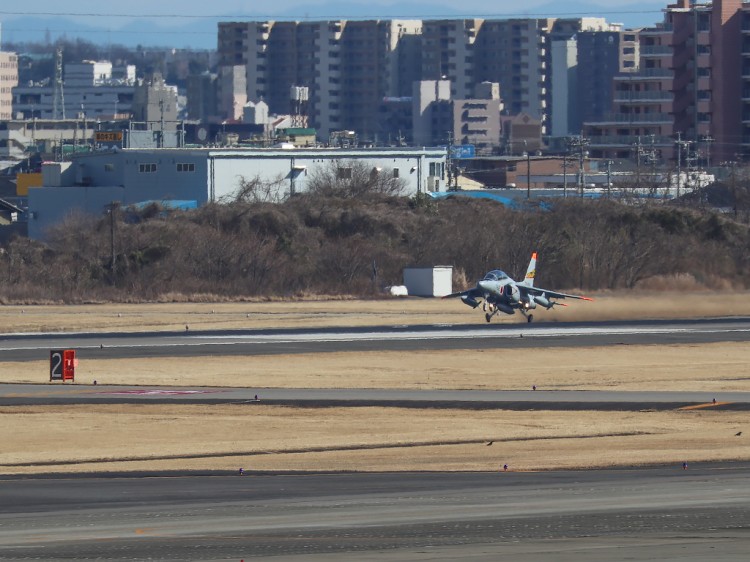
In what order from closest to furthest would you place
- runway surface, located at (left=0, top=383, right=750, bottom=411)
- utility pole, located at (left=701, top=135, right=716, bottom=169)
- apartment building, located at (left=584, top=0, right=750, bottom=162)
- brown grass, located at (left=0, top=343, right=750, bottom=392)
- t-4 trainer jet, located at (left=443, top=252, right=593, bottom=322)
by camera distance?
1. runway surface, located at (left=0, top=383, right=750, bottom=411)
2. brown grass, located at (left=0, top=343, right=750, bottom=392)
3. t-4 trainer jet, located at (left=443, top=252, right=593, bottom=322)
4. apartment building, located at (left=584, top=0, right=750, bottom=162)
5. utility pole, located at (left=701, top=135, right=716, bottom=169)

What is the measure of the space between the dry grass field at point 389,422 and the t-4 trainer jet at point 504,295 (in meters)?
10.3

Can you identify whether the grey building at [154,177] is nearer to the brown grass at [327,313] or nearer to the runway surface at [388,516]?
the brown grass at [327,313]

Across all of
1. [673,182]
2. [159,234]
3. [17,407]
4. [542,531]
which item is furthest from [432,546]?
[673,182]

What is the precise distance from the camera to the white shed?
3504 inches

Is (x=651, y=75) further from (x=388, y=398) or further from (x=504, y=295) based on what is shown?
(x=388, y=398)

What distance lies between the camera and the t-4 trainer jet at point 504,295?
70.1m

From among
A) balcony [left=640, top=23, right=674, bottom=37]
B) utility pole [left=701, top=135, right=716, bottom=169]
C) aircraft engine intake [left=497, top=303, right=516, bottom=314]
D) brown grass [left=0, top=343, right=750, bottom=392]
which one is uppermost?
balcony [left=640, top=23, right=674, bottom=37]

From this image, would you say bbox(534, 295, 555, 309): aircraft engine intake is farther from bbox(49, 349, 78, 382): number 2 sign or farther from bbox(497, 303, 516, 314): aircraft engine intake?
bbox(49, 349, 78, 382): number 2 sign

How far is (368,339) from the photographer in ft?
213

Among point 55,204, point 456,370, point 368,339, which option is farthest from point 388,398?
point 55,204

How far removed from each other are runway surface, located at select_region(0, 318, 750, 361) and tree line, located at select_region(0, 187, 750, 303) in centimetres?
1454

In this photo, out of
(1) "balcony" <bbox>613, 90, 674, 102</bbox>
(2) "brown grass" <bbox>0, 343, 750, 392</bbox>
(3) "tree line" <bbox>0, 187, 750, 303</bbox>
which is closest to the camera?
(2) "brown grass" <bbox>0, 343, 750, 392</bbox>

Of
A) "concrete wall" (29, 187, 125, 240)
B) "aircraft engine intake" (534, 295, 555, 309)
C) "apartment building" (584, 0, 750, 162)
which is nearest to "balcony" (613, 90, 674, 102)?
"apartment building" (584, 0, 750, 162)

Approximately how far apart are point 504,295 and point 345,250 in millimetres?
28234
